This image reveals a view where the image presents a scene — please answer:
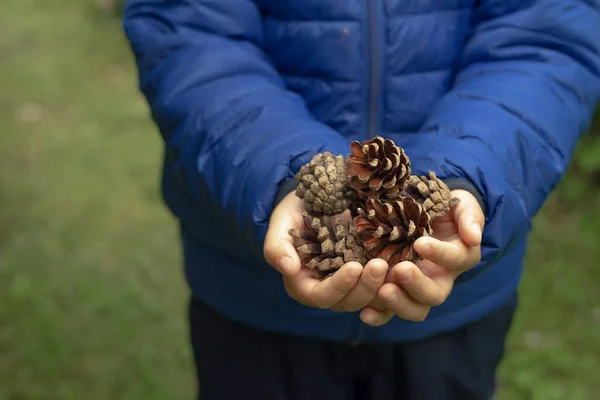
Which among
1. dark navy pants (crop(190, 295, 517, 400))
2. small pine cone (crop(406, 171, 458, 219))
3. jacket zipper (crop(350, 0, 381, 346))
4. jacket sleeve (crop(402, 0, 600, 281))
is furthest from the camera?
dark navy pants (crop(190, 295, 517, 400))

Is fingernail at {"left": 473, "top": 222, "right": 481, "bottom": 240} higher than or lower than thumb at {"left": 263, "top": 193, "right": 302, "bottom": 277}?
higher

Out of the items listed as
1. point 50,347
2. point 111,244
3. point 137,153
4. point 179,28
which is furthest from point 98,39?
point 179,28

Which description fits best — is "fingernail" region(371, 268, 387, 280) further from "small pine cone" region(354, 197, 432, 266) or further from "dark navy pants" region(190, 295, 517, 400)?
"dark navy pants" region(190, 295, 517, 400)

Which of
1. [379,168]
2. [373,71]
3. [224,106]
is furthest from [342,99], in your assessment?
[379,168]

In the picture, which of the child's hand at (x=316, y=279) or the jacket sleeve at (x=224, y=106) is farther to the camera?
the jacket sleeve at (x=224, y=106)

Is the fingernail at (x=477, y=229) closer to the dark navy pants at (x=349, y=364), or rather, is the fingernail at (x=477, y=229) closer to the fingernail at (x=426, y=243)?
the fingernail at (x=426, y=243)

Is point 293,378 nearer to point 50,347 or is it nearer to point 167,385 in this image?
point 167,385

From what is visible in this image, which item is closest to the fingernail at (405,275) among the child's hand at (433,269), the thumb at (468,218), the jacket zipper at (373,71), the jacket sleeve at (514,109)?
the child's hand at (433,269)

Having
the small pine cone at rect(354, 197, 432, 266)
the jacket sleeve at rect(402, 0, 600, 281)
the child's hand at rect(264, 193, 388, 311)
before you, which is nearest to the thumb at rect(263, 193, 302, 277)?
the child's hand at rect(264, 193, 388, 311)
